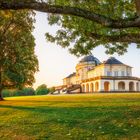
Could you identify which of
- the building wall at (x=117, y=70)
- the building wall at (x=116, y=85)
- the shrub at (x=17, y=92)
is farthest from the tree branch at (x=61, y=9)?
the shrub at (x=17, y=92)

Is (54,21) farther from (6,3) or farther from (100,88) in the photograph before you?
(100,88)

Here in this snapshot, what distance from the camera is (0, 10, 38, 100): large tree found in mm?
41875

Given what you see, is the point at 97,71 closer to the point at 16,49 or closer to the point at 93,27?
the point at 16,49

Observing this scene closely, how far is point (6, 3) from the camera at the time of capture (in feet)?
36.1

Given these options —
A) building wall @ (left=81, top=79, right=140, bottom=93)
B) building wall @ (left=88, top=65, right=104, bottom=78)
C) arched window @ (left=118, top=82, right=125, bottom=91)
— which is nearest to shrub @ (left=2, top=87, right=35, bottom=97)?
building wall @ (left=88, top=65, right=104, bottom=78)

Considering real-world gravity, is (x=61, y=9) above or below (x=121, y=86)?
below

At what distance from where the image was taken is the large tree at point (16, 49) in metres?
41.9

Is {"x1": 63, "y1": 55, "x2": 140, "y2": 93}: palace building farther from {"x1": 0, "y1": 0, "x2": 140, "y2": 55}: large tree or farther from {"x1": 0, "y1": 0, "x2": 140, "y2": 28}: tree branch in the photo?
{"x1": 0, "y1": 0, "x2": 140, "y2": 28}: tree branch

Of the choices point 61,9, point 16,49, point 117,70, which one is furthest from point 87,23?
point 117,70

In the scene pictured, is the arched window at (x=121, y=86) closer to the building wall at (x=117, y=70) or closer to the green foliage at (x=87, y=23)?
the building wall at (x=117, y=70)

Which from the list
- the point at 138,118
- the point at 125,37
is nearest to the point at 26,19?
the point at 125,37

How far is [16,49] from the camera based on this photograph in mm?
42500

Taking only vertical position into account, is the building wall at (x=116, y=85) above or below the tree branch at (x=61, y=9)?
above

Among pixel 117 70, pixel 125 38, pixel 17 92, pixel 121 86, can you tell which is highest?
pixel 117 70
